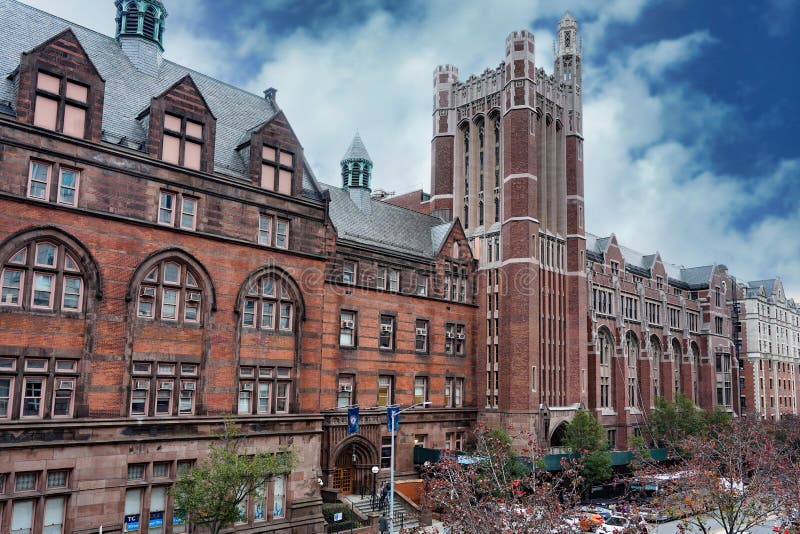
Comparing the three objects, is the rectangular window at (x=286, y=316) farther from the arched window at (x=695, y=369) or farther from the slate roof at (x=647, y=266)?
the arched window at (x=695, y=369)

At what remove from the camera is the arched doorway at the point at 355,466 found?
4103 centimetres

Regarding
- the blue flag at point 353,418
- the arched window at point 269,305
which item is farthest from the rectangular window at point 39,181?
the blue flag at point 353,418

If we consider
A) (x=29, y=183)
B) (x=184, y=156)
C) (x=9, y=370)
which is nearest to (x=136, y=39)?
(x=184, y=156)

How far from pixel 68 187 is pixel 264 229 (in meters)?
9.76

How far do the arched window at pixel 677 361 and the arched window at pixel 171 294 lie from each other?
58989 mm

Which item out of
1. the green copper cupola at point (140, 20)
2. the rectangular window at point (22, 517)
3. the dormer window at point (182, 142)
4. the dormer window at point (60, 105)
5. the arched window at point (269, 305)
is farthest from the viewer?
the green copper cupola at point (140, 20)

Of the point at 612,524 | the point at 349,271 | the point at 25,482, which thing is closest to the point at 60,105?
the point at 25,482

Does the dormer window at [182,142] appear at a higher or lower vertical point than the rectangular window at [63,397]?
higher

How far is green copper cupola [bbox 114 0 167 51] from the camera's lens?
3591 centimetres

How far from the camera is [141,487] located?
28.1 meters

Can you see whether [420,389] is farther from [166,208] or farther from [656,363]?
[656,363]

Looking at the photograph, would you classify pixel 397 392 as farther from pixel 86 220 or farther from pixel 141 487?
pixel 86 220

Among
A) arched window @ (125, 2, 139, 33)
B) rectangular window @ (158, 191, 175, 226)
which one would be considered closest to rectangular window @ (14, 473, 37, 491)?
rectangular window @ (158, 191, 175, 226)

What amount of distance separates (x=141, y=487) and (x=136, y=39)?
23244 millimetres
